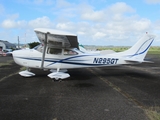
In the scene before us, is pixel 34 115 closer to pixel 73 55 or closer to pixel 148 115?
pixel 148 115

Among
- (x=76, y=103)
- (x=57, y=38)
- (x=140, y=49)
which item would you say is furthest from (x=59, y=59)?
(x=140, y=49)

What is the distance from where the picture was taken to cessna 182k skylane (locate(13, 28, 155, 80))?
309 inches

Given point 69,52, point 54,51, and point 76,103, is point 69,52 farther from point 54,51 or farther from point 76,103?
point 76,103

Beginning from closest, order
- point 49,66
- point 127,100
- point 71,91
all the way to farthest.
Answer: point 127,100 < point 71,91 < point 49,66

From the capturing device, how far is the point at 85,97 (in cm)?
535

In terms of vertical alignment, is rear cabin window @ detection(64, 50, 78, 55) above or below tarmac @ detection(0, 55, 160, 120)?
above

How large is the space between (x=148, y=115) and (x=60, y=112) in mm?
2176

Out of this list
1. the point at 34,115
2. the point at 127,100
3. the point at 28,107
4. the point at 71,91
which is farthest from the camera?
the point at 71,91

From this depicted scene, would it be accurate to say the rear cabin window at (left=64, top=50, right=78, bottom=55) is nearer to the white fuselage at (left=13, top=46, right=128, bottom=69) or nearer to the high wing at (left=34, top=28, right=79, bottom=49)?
the white fuselage at (left=13, top=46, right=128, bottom=69)

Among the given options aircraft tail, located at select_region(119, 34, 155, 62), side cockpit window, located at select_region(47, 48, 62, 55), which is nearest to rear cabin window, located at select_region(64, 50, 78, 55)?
side cockpit window, located at select_region(47, 48, 62, 55)

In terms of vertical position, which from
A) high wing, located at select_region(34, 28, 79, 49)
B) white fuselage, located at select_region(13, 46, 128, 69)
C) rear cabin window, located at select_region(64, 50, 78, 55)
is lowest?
white fuselage, located at select_region(13, 46, 128, 69)

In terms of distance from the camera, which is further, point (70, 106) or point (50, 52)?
point (50, 52)

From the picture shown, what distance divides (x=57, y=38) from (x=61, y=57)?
1463mm

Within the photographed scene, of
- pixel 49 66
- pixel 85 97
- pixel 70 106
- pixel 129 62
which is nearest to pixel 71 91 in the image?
pixel 85 97
